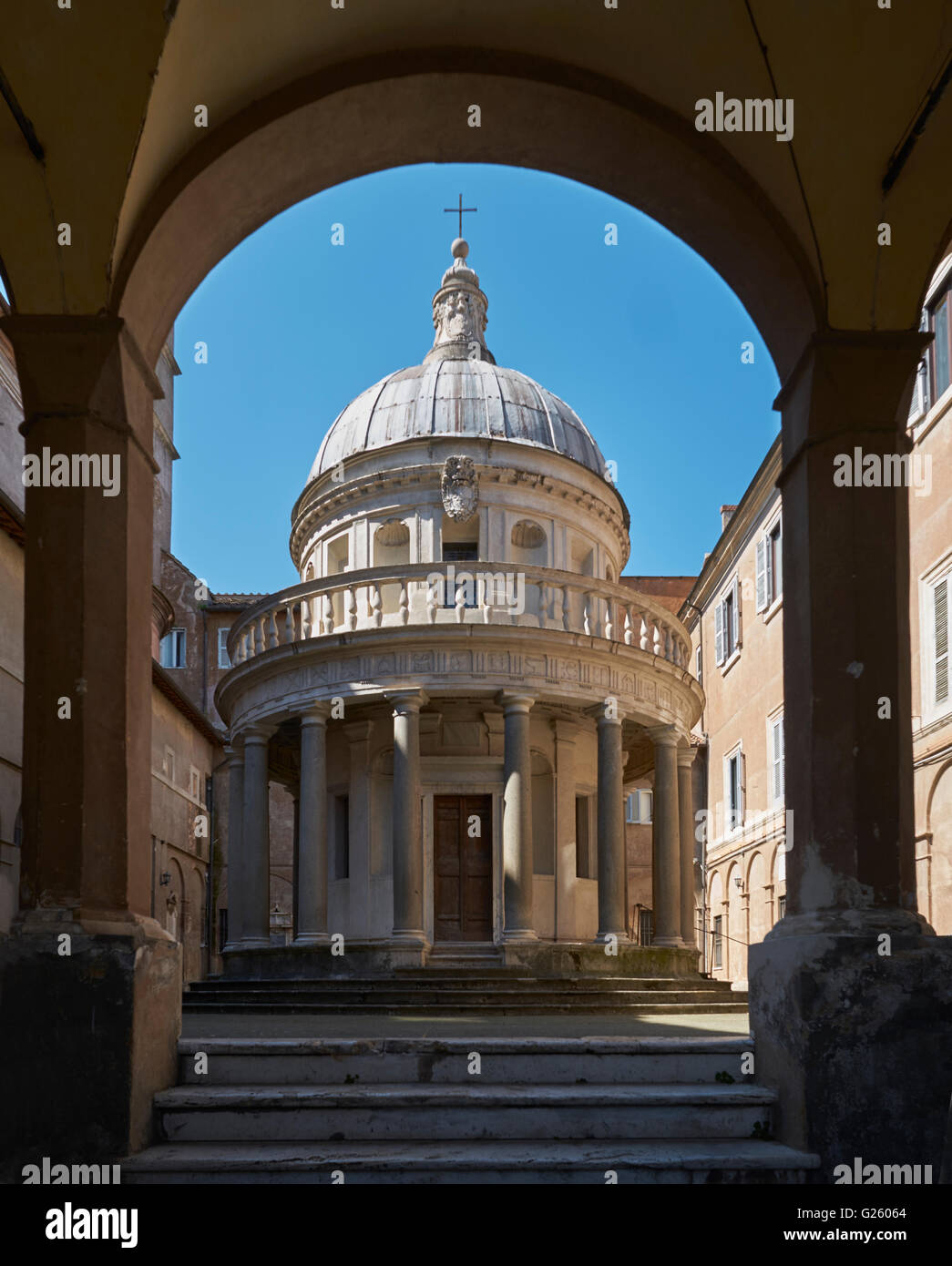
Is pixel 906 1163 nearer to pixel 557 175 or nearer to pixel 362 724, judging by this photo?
pixel 557 175

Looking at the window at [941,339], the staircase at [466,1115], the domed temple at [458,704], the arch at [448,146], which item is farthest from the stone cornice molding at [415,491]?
the staircase at [466,1115]

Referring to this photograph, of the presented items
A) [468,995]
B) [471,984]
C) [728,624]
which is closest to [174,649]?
[728,624]

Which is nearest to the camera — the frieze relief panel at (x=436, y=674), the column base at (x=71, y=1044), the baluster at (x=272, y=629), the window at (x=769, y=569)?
the column base at (x=71, y=1044)

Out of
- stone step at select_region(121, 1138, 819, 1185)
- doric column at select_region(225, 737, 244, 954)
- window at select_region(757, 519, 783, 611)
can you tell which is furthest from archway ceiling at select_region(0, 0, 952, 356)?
window at select_region(757, 519, 783, 611)

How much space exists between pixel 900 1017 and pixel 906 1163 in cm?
61

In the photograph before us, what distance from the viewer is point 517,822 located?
2031 centimetres

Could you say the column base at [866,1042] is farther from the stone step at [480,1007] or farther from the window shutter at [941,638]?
the window shutter at [941,638]

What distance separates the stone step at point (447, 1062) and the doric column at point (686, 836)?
53.8ft

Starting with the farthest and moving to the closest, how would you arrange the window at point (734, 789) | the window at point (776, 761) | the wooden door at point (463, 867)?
1. the window at point (734, 789)
2. the window at point (776, 761)
3. the wooden door at point (463, 867)

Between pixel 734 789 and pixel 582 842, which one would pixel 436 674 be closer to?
pixel 582 842

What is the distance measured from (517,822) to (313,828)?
3335 mm

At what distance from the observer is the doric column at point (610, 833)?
20.5 m

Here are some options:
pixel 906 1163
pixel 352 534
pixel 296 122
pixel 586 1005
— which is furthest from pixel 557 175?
pixel 352 534
